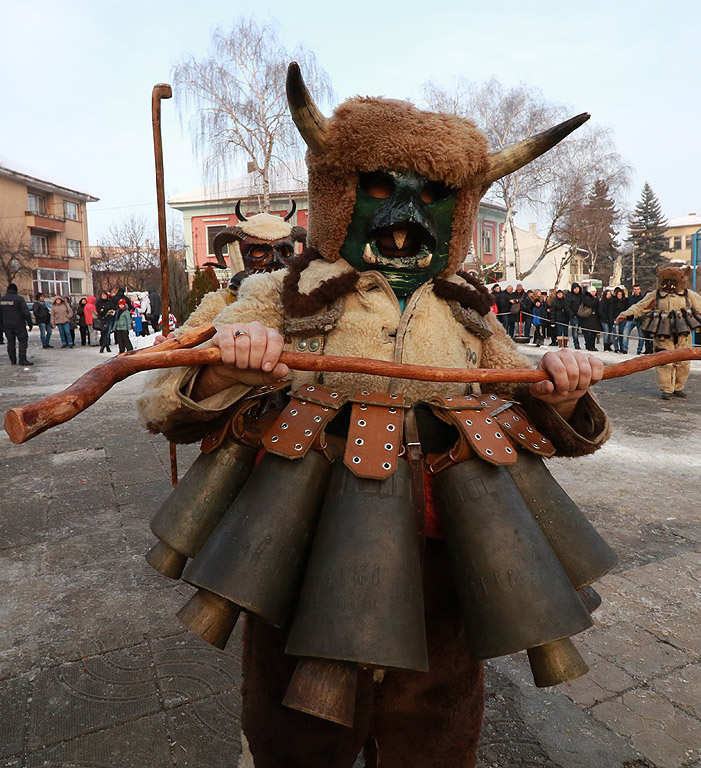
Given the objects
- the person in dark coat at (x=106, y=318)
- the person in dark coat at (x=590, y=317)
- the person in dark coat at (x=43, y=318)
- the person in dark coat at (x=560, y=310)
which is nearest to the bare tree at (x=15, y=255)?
the person in dark coat at (x=43, y=318)

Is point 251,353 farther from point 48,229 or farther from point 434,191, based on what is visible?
point 48,229

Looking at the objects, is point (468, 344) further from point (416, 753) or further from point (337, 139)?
point (416, 753)

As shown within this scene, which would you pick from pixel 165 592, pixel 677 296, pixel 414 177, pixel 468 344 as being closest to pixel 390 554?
pixel 468 344

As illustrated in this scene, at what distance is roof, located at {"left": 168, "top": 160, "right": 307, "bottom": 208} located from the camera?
24594 millimetres

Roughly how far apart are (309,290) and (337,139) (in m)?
0.37

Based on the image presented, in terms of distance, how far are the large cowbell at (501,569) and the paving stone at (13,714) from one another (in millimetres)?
1731

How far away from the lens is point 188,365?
1271 millimetres

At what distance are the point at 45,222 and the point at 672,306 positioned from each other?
129 feet

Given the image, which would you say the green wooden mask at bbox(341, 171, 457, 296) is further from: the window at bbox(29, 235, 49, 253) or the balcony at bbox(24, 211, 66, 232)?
the window at bbox(29, 235, 49, 253)

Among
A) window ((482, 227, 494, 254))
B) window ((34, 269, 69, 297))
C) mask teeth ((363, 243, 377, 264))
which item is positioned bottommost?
mask teeth ((363, 243, 377, 264))

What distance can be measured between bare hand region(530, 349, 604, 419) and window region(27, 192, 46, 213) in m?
42.6

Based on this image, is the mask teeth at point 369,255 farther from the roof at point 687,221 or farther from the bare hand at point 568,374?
the roof at point 687,221

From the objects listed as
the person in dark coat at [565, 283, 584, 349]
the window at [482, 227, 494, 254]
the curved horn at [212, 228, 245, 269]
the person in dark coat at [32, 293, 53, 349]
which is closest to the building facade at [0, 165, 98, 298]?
the person in dark coat at [32, 293, 53, 349]

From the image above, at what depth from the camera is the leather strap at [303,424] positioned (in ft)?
4.20
